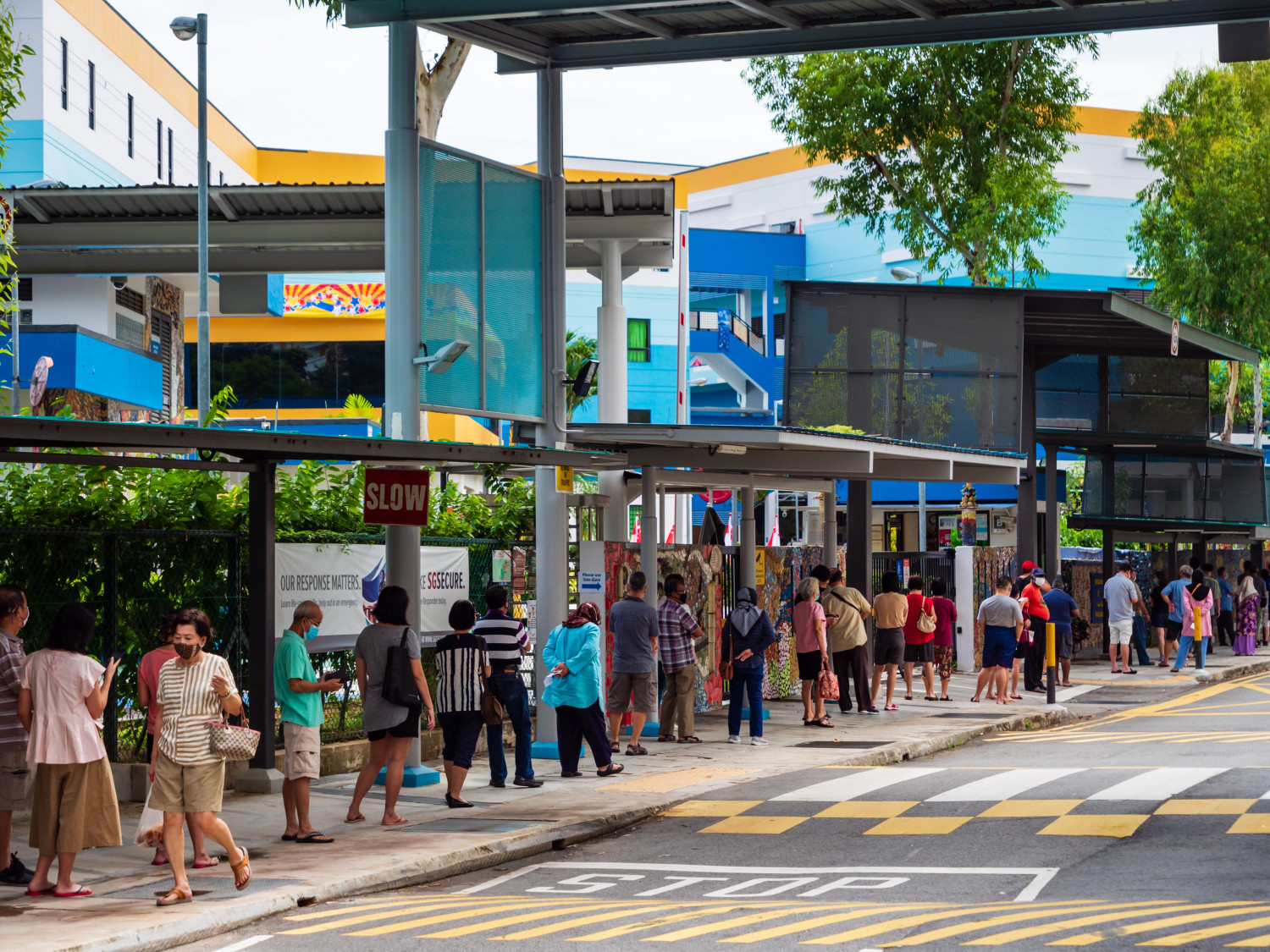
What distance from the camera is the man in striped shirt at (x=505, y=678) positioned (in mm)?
13516

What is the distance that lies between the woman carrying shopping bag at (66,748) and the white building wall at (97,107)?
77.8 ft

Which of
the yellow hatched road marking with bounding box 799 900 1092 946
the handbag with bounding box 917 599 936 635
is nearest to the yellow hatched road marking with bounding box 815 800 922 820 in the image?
the yellow hatched road marking with bounding box 799 900 1092 946

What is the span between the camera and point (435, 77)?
19.7 meters

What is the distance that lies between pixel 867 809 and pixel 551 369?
5.70m

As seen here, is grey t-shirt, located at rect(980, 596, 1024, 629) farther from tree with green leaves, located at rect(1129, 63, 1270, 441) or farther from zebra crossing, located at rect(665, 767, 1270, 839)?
tree with green leaves, located at rect(1129, 63, 1270, 441)

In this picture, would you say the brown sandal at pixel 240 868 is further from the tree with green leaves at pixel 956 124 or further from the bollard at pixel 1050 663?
the tree with green leaves at pixel 956 124

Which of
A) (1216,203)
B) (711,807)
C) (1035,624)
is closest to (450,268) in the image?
(711,807)

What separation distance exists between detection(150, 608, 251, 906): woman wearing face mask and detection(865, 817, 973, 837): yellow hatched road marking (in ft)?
15.7

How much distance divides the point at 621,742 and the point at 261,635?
5201mm

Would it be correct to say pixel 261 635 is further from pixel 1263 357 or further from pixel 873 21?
pixel 1263 357

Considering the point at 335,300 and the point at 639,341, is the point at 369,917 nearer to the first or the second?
the point at 335,300

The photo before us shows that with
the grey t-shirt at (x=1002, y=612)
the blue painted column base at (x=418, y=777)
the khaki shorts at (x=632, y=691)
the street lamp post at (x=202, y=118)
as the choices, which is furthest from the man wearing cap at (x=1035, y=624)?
the street lamp post at (x=202, y=118)

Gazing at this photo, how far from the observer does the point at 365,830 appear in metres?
11.7

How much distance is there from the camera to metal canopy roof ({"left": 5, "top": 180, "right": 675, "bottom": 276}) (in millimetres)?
19359
